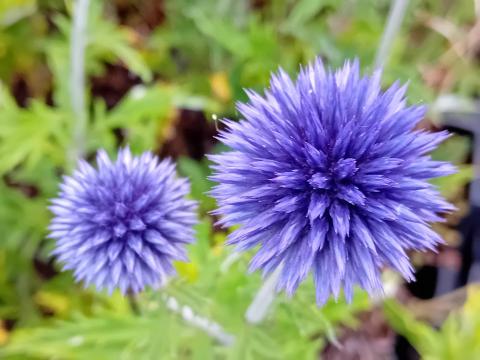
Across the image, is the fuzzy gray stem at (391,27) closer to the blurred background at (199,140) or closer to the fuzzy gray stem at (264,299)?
the blurred background at (199,140)

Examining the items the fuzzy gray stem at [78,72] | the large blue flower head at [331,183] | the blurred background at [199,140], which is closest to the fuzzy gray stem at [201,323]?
the blurred background at [199,140]

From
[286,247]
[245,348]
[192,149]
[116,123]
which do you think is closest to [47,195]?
[116,123]

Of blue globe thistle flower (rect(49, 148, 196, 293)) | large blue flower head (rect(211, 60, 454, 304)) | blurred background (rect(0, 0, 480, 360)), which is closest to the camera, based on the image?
large blue flower head (rect(211, 60, 454, 304))

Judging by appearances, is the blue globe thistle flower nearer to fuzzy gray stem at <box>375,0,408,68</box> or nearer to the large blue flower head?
the large blue flower head

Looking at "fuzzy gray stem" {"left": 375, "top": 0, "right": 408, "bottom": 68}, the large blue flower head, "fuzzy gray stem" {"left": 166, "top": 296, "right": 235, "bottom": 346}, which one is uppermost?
"fuzzy gray stem" {"left": 375, "top": 0, "right": 408, "bottom": 68}

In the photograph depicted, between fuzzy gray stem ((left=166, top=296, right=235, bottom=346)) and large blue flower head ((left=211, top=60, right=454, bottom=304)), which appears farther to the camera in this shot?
fuzzy gray stem ((left=166, top=296, right=235, bottom=346))

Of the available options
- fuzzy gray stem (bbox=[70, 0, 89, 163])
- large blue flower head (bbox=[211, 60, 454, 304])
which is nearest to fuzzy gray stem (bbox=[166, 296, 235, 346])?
large blue flower head (bbox=[211, 60, 454, 304])

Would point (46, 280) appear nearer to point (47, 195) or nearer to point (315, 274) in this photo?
point (47, 195)

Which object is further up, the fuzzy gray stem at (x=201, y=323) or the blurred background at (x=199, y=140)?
the blurred background at (x=199, y=140)
